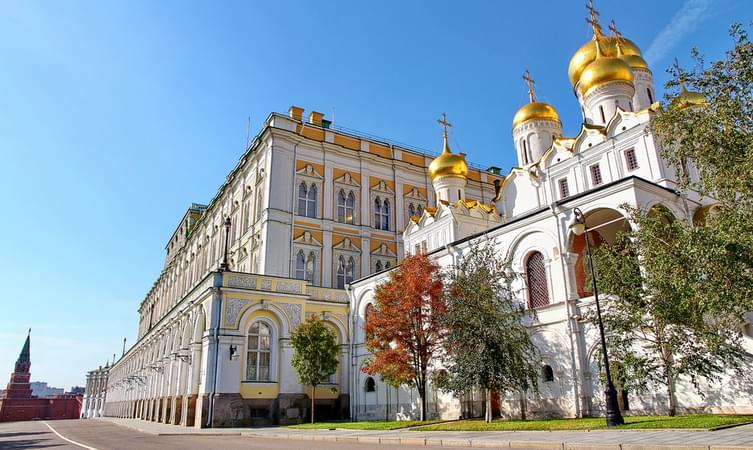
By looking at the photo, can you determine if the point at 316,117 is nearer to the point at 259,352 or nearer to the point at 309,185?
the point at 309,185

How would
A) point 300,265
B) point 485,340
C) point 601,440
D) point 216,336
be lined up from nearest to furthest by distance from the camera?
point 601,440 → point 485,340 → point 216,336 → point 300,265

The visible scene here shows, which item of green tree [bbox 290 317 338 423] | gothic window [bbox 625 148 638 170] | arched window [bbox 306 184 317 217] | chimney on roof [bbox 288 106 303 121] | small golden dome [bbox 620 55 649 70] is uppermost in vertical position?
chimney on roof [bbox 288 106 303 121]

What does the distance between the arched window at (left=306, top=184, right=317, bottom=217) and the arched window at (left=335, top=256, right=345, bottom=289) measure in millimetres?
3641

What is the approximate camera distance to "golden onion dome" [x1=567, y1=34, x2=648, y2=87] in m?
30.2

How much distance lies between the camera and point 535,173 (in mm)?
30016

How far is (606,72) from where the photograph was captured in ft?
91.0

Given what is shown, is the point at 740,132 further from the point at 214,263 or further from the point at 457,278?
the point at 214,263

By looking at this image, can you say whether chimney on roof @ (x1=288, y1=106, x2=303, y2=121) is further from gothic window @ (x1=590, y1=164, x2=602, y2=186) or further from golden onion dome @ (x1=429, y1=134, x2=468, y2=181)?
gothic window @ (x1=590, y1=164, x2=602, y2=186)

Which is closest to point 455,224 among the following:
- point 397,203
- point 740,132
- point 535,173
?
point 535,173

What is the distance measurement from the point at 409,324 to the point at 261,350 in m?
9.71

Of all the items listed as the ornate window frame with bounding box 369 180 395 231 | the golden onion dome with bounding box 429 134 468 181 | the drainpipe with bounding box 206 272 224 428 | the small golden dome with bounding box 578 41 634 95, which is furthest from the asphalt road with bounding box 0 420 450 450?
the small golden dome with bounding box 578 41 634 95

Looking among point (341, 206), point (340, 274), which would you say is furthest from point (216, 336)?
point (341, 206)

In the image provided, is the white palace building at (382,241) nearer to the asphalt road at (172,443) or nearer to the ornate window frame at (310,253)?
the ornate window frame at (310,253)

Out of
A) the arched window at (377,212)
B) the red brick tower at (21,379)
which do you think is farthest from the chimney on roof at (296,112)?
the red brick tower at (21,379)
